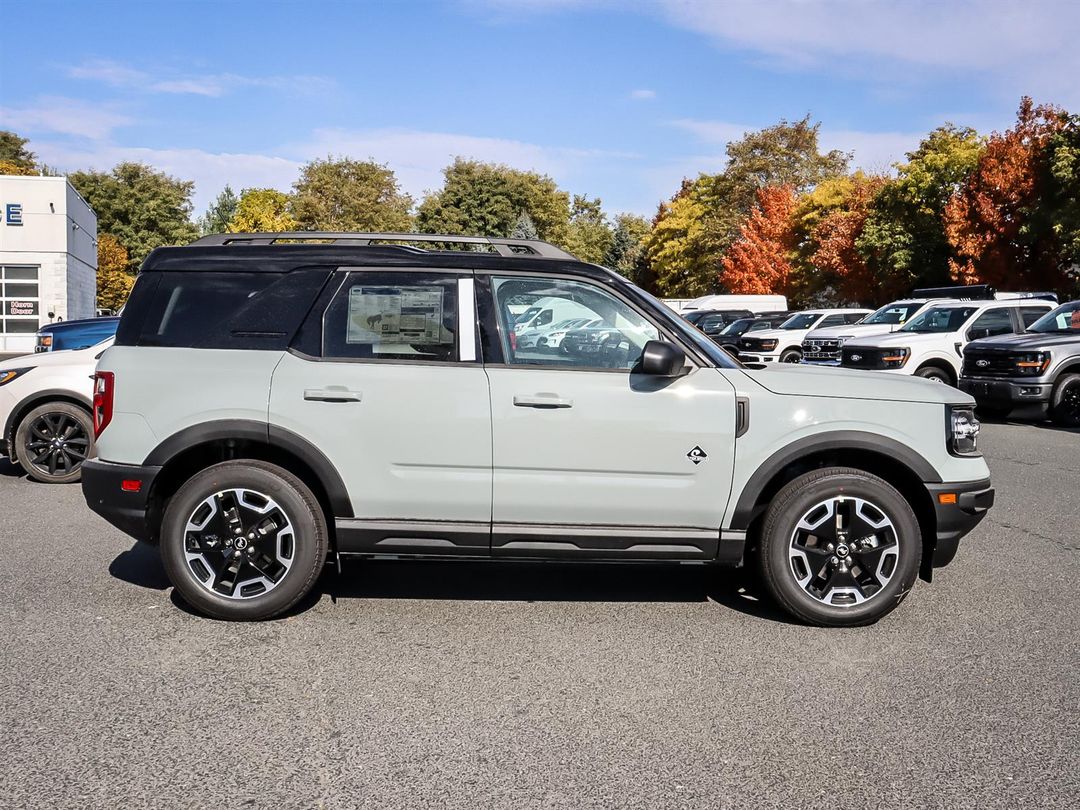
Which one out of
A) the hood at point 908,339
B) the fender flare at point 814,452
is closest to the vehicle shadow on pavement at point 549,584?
the fender flare at point 814,452

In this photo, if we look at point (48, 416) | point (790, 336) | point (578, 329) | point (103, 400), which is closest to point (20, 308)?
point (790, 336)

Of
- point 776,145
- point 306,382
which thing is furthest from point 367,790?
point 776,145

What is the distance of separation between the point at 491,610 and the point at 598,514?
0.88 metres

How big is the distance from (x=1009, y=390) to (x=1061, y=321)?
2086 mm

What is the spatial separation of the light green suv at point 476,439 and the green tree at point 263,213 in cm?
5897

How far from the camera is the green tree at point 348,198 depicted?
7544cm


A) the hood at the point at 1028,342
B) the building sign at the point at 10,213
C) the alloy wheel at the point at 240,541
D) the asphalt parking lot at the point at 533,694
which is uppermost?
the building sign at the point at 10,213

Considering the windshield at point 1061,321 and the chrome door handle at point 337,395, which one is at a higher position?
the windshield at point 1061,321

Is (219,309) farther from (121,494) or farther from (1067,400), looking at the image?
(1067,400)

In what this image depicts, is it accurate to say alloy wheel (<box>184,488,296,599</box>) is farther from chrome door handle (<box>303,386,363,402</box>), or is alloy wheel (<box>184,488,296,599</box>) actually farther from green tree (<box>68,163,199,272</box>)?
green tree (<box>68,163,199,272</box>)

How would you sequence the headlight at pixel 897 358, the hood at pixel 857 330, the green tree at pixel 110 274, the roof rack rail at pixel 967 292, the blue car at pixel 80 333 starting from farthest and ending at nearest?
the green tree at pixel 110 274
the hood at pixel 857 330
the roof rack rail at pixel 967 292
the headlight at pixel 897 358
the blue car at pixel 80 333

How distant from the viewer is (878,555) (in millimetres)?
4867

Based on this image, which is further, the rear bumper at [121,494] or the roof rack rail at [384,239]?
the roof rack rail at [384,239]

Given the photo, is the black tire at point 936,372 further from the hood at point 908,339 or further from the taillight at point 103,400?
the taillight at point 103,400
